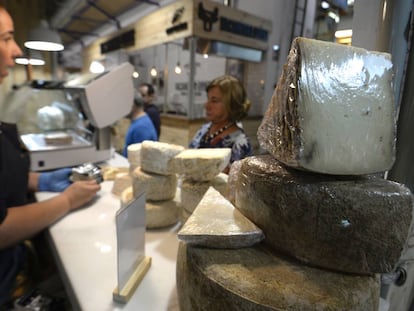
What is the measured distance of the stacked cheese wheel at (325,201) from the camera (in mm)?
507

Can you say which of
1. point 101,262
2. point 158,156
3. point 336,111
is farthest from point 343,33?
point 101,262

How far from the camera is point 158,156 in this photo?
1048 mm

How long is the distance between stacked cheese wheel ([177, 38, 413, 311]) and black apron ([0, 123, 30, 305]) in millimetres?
990

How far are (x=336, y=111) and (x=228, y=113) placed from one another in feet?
4.86

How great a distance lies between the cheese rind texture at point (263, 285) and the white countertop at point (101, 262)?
0.22 m

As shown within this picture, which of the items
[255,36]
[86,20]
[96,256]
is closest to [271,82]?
[255,36]

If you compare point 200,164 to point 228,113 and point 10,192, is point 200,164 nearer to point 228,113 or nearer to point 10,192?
point 10,192

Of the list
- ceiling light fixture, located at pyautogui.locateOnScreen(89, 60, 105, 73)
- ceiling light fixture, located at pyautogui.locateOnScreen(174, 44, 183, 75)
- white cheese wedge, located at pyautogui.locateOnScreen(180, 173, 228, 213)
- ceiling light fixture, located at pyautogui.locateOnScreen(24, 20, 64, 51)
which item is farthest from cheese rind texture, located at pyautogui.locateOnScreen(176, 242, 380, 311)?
ceiling light fixture, located at pyautogui.locateOnScreen(174, 44, 183, 75)

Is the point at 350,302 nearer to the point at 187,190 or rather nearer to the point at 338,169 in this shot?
the point at 338,169

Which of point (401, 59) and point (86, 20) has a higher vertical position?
point (86, 20)

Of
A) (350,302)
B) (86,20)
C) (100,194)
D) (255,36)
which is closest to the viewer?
(350,302)

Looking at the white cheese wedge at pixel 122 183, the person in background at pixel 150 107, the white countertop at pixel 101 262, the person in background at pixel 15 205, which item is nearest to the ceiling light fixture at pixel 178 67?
the person in background at pixel 150 107

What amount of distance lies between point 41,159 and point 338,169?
203 centimetres

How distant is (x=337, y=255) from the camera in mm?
535
